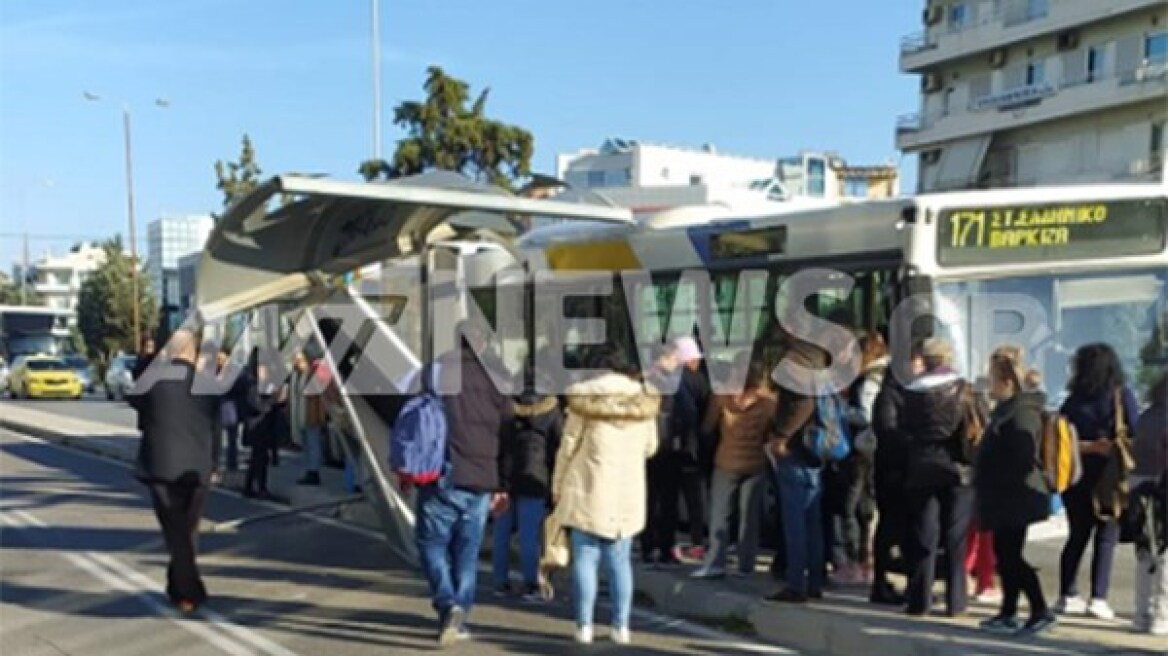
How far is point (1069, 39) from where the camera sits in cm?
4747

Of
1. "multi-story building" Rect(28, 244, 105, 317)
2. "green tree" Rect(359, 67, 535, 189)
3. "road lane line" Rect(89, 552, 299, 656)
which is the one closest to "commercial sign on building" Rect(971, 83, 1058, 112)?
"green tree" Rect(359, 67, 535, 189)

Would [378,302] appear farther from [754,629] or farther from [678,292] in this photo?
[754,629]

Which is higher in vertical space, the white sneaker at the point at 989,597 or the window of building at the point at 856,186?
the window of building at the point at 856,186

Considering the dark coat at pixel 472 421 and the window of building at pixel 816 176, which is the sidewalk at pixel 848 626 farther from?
the window of building at pixel 816 176

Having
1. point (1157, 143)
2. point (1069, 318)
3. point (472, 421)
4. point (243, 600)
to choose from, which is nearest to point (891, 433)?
point (1069, 318)

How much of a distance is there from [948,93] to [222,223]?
50900 mm

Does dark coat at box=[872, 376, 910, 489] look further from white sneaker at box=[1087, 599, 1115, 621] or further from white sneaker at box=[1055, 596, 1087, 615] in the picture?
white sneaker at box=[1087, 599, 1115, 621]

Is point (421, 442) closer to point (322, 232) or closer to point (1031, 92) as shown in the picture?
point (322, 232)

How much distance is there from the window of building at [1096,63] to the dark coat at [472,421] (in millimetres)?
44543

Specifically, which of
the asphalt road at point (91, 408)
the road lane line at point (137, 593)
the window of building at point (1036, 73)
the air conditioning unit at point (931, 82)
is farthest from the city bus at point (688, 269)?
the air conditioning unit at point (931, 82)

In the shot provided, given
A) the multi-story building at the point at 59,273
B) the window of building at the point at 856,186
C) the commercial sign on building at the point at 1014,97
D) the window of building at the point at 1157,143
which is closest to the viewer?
the window of building at the point at 1157,143

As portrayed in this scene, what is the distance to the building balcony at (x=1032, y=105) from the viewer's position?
43219 millimetres

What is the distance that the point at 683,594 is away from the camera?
820cm

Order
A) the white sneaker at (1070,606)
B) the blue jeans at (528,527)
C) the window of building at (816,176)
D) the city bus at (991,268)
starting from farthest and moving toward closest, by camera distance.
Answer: the window of building at (816,176)
the blue jeans at (528,527)
the city bus at (991,268)
the white sneaker at (1070,606)
